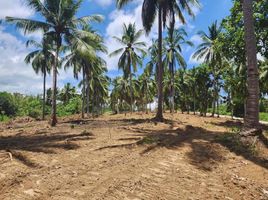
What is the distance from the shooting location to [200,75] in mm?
52625

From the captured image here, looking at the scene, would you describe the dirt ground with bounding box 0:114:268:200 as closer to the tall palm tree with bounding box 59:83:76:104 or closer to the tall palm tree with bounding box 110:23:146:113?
the tall palm tree with bounding box 110:23:146:113

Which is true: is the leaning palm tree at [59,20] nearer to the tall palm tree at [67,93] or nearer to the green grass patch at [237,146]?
the green grass patch at [237,146]

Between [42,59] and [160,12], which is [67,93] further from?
[160,12]

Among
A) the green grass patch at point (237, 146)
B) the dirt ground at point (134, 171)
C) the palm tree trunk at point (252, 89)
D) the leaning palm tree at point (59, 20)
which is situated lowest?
the dirt ground at point (134, 171)

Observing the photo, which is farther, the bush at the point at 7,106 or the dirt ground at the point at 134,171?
the bush at the point at 7,106

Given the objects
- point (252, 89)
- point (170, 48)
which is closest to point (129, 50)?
point (170, 48)

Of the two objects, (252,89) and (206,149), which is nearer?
(206,149)

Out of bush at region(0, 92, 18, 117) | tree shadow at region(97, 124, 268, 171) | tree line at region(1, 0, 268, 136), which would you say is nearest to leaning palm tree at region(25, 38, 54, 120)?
tree line at region(1, 0, 268, 136)

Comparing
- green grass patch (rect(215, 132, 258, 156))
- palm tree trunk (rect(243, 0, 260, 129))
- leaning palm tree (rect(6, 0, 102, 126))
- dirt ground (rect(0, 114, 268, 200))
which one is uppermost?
leaning palm tree (rect(6, 0, 102, 126))

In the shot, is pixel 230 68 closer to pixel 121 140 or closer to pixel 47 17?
pixel 47 17

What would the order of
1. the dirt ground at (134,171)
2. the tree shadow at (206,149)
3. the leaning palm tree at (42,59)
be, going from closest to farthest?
the dirt ground at (134,171) < the tree shadow at (206,149) < the leaning palm tree at (42,59)

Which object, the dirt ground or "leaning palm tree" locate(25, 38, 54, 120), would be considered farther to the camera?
"leaning palm tree" locate(25, 38, 54, 120)

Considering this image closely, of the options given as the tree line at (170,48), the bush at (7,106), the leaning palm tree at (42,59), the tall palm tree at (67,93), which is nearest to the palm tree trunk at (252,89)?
the tree line at (170,48)

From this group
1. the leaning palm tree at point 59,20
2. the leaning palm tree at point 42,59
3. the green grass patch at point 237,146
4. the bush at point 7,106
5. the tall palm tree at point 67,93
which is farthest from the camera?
the tall palm tree at point 67,93
